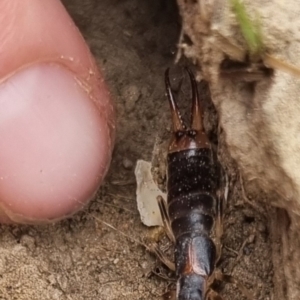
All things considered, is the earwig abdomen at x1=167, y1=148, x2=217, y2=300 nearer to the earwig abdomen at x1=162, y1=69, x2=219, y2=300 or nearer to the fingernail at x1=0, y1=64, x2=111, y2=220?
the earwig abdomen at x1=162, y1=69, x2=219, y2=300

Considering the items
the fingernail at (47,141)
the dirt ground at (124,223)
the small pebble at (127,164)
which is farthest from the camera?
the small pebble at (127,164)

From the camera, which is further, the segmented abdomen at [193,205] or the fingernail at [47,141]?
the segmented abdomen at [193,205]

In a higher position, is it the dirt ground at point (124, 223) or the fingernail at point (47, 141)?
the fingernail at point (47, 141)

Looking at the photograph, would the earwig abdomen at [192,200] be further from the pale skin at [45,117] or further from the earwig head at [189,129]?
the pale skin at [45,117]

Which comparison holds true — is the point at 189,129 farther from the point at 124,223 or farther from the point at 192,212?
the point at 124,223

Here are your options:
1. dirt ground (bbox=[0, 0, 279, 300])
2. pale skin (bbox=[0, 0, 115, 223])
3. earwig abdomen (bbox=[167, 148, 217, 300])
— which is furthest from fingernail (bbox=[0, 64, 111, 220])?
earwig abdomen (bbox=[167, 148, 217, 300])

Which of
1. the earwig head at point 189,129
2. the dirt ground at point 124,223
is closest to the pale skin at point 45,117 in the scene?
the dirt ground at point 124,223

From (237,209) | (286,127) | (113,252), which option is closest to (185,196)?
(237,209)

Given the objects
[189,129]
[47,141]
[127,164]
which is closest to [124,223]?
[127,164]
